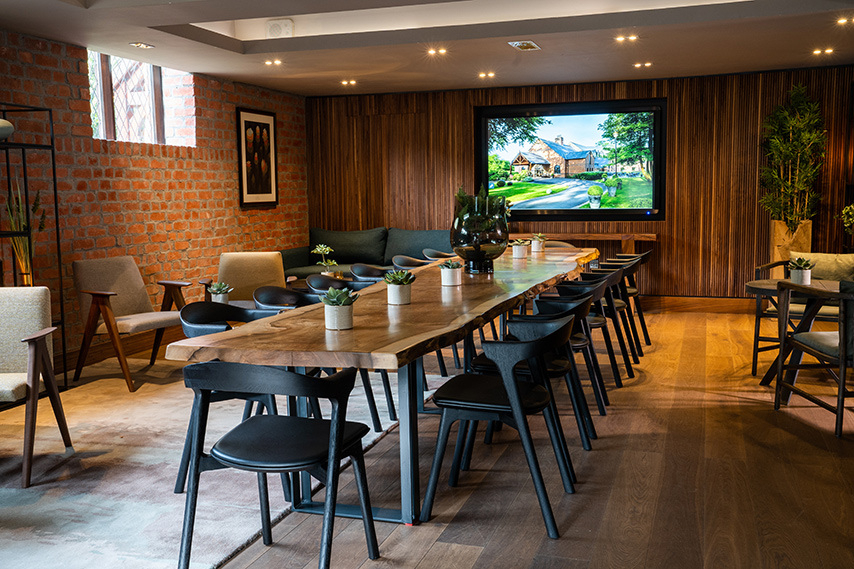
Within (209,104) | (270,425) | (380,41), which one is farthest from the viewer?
(209,104)

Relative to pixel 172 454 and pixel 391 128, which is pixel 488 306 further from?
pixel 391 128

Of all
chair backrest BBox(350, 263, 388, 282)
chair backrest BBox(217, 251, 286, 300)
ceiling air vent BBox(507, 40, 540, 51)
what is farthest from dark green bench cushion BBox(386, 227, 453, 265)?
chair backrest BBox(350, 263, 388, 282)

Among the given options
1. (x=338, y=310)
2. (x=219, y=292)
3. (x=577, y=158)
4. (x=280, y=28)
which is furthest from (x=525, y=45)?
(x=338, y=310)

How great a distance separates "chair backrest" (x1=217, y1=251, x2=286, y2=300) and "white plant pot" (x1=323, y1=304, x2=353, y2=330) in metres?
3.75

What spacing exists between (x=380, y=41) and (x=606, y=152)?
12.3 ft

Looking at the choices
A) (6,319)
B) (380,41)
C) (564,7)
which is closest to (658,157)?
(564,7)

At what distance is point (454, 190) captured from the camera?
9625 millimetres

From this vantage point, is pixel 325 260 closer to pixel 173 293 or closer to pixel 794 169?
pixel 173 293

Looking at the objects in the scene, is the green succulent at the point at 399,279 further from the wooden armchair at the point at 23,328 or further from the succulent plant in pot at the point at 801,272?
the succulent plant in pot at the point at 801,272

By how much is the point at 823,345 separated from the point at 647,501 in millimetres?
1679

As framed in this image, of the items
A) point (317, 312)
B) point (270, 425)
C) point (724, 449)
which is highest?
point (317, 312)

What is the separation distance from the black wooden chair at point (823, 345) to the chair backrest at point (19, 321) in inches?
165

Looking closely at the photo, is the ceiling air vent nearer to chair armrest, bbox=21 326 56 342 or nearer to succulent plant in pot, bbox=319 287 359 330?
succulent plant in pot, bbox=319 287 359 330

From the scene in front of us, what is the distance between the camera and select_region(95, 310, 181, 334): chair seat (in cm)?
550
